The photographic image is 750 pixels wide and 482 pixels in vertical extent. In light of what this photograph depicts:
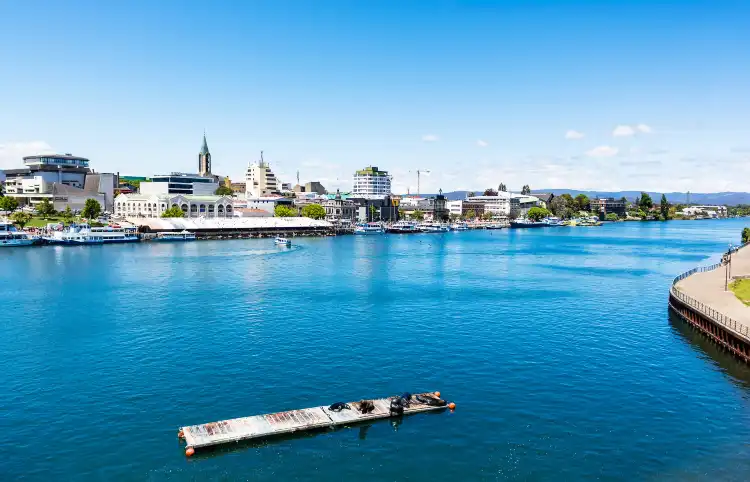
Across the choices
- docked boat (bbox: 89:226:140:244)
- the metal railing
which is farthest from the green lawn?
docked boat (bbox: 89:226:140:244)

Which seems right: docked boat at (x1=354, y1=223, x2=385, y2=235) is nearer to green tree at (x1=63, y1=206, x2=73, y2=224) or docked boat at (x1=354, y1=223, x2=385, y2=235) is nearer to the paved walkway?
green tree at (x1=63, y1=206, x2=73, y2=224)

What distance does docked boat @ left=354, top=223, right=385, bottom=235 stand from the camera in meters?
171

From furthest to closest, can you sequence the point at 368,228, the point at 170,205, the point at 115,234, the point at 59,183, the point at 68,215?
the point at 368,228, the point at 59,183, the point at 170,205, the point at 68,215, the point at 115,234

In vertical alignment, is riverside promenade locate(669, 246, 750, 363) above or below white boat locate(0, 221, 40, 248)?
below

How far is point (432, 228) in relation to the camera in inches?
7490

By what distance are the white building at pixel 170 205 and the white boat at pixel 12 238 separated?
4419cm

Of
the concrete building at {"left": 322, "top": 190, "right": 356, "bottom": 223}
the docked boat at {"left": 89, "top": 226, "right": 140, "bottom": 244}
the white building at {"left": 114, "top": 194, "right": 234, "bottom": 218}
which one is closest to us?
the docked boat at {"left": 89, "top": 226, "right": 140, "bottom": 244}

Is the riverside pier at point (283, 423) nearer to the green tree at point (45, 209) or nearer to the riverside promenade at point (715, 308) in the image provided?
the riverside promenade at point (715, 308)

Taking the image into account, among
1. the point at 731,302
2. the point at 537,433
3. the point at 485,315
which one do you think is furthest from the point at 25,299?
the point at 731,302

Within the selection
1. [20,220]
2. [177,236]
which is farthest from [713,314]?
[20,220]

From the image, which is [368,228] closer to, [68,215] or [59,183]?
[68,215]

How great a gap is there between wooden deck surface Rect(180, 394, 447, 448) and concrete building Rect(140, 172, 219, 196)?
16224cm

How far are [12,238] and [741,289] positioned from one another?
116720 mm

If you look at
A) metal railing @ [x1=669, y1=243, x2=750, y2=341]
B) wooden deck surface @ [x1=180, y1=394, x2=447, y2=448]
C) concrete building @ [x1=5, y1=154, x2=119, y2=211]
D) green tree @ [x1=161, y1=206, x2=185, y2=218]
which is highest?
concrete building @ [x1=5, y1=154, x2=119, y2=211]
